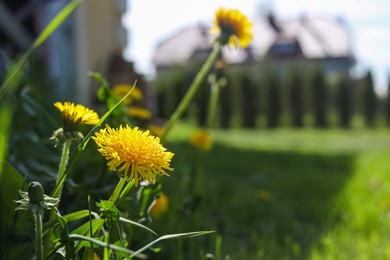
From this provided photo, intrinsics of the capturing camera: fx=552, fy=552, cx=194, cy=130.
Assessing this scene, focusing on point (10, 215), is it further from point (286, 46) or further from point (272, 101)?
point (286, 46)

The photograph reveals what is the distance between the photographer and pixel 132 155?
1.65ft

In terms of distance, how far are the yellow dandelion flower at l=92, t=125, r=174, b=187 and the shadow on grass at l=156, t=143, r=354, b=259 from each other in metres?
0.59

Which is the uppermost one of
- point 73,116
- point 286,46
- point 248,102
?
point 286,46

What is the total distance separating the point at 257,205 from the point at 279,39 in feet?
72.3

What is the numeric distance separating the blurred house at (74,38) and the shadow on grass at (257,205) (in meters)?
0.92

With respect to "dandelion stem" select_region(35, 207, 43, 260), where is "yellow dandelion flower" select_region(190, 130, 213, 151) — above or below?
above

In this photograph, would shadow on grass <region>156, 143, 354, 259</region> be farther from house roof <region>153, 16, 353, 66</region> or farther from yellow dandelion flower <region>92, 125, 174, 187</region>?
house roof <region>153, 16, 353, 66</region>

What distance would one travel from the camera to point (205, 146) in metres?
1.52

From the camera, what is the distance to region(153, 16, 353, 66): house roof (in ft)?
76.7

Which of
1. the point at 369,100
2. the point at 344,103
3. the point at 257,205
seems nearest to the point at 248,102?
the point at 344,103

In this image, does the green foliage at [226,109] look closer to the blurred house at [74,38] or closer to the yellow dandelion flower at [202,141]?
→ the blurred house at [74,38]

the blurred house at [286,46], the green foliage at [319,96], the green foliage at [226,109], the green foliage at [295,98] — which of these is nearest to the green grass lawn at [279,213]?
the green foliage at [226,109]

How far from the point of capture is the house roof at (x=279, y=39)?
2339 cm

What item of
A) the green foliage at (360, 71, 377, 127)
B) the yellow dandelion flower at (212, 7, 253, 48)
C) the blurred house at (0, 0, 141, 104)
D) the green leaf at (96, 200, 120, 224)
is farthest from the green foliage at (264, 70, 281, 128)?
the green leaf at (96, 200, 120, 224)
